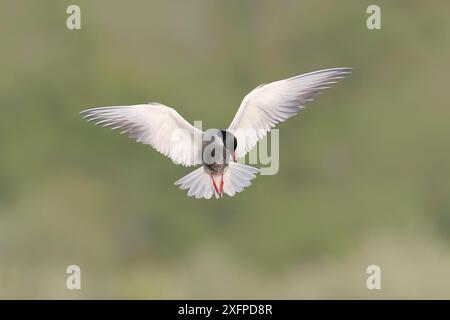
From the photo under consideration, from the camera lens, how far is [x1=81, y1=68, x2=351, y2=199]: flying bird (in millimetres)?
4438

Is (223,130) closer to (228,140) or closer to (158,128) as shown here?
(228,140)

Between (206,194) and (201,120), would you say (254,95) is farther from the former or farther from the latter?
(201,120)

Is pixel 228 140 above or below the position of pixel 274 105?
below

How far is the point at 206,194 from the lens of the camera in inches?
177

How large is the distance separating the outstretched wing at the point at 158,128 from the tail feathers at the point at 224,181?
3.8 inches

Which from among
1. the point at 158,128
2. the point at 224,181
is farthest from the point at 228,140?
the point at 158,128

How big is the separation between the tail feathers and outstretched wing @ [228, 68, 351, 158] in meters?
0.13

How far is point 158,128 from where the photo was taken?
4520 mm

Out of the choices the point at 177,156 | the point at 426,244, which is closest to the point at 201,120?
the point at 177,156

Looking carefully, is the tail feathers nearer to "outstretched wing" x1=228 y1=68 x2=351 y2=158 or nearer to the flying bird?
the flying bird

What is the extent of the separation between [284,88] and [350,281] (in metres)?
2.61

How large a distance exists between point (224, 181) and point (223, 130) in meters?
0.25

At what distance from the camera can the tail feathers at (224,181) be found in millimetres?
4434

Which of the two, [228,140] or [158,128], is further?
[158,128]
